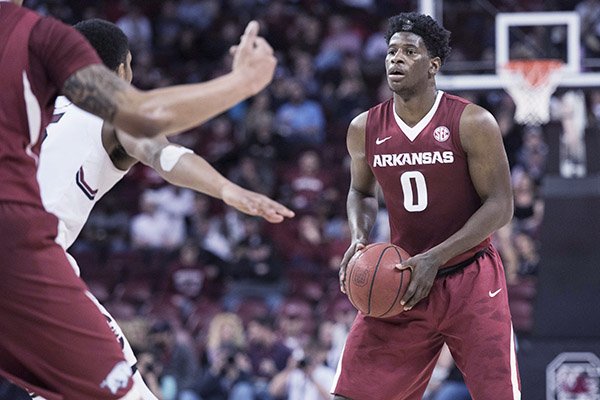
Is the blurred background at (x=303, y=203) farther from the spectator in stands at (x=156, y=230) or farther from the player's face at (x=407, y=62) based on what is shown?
the player's face at (x=407, y=62)

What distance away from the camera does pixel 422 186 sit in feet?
17.7

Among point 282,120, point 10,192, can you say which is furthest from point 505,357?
point 282,120

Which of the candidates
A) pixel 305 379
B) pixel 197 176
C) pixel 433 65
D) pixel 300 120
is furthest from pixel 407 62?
pixel 300 120

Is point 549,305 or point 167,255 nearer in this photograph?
point 549,305

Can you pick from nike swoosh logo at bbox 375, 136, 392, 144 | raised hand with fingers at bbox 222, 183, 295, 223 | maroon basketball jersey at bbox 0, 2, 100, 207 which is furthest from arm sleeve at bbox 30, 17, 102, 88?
nike swoosh logo at bbox 375, 136, 392, 144

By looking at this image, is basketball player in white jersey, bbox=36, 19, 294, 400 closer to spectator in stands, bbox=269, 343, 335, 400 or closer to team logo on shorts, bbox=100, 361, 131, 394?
team logo on shorts, bbox=100, 361, 131, 394

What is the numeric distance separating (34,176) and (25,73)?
36 cm

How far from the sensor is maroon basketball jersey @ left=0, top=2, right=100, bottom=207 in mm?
3553

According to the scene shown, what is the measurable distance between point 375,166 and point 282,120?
30.5ft

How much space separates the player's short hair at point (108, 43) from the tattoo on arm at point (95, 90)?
1.36 m

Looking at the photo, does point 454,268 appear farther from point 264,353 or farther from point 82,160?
point 264,353

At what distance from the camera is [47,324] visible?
3.59 m

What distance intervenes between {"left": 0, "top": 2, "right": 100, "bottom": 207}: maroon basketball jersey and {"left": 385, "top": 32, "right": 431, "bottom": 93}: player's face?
6.90 feet

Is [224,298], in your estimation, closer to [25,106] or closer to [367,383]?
[367,383]
